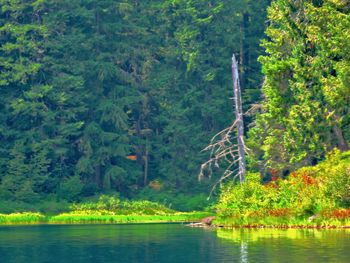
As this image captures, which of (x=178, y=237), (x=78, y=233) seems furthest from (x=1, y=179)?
(x=178, y=237)

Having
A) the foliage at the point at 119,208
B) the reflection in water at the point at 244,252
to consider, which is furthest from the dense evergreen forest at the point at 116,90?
the reflection in water at the point at 244,252

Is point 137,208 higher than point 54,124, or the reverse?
point 54,124

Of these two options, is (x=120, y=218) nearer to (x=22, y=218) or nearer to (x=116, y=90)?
(x=22, y=218)

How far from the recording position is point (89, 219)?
65812mm

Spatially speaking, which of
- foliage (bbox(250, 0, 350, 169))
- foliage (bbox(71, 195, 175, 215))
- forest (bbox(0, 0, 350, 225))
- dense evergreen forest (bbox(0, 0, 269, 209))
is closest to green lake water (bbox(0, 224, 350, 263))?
foliage (bbox(250, 0, 350, 169))

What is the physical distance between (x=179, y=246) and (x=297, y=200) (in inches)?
458

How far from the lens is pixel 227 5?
88688mm

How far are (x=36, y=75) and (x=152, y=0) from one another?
45.4ft

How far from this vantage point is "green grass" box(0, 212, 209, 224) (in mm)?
65250

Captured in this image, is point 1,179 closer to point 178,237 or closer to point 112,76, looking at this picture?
point 112,76

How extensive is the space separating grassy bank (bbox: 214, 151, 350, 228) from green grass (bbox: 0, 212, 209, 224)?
40.6ft

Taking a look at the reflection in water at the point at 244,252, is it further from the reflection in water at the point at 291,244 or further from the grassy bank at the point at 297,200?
the grassy bank at the point at 297,200

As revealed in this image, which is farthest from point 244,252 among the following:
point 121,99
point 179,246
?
point 121,99

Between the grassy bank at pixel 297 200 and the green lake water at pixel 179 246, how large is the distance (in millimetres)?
2132
